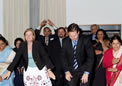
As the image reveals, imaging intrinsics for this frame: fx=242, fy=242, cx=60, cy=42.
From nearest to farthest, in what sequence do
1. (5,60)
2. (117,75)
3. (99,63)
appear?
(117,75) → (5,60) → (99,63)

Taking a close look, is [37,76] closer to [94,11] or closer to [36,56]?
[36,56]

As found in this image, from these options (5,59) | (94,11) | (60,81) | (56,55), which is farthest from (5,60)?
(94,11)

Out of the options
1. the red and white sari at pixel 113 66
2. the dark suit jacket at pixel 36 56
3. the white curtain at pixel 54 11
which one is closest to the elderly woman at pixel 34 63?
the dark suit jacket at pixel 36 56

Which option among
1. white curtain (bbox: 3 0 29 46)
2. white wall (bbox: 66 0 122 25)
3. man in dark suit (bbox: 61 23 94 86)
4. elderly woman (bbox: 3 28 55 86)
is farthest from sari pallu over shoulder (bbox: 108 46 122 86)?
white curtain (bbox: 3 0 29 46)

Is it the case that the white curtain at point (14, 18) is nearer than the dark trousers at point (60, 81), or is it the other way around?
the dark trousers at point (60, 81)

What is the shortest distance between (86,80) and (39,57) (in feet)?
2.77

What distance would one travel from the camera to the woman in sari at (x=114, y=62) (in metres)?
3.88

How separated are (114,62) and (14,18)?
4028 mm

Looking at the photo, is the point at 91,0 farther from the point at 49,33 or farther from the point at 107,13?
the point at 49,33

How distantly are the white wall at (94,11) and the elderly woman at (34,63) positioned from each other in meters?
3.21

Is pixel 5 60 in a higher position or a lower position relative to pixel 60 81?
higher

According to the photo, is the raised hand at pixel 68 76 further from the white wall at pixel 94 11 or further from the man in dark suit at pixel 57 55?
the white wall at pixel 94 11

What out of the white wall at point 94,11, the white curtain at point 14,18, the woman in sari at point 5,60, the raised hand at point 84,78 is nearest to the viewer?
the raised hand at point 84,78

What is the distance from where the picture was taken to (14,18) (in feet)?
23.3
